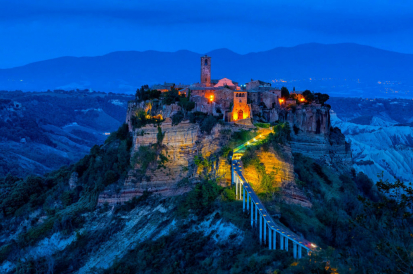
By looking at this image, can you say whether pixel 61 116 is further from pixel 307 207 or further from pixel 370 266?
pixel 370 266

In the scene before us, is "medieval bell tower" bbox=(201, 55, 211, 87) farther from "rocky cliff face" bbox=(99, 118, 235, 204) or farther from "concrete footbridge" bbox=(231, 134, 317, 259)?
"concrete footbridge" bbox=(231, 134, 317, 259)

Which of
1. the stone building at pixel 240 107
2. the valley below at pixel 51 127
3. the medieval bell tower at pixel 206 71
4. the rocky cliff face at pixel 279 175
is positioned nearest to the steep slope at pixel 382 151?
the stone building at pixel 240 107

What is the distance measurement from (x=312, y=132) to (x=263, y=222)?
23627 mm

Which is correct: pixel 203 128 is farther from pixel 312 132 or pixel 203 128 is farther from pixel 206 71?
pixel 312 132

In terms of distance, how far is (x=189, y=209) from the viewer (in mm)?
34125

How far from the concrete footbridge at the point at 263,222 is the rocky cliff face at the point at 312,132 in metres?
15.0

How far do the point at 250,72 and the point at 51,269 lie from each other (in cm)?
15820

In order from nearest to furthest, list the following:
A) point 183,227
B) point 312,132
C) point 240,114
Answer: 1. point 183,227
2. point 240,114
3. point 312,132

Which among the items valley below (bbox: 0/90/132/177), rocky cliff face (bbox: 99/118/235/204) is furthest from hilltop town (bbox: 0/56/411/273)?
valley below (bbox: 0/90/132/177)

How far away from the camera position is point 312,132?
1959 inches

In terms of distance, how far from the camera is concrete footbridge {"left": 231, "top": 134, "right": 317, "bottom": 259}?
24.6 metres

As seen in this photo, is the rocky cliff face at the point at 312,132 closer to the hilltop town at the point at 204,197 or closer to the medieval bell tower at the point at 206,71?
the hilltop town at the point at 204,197

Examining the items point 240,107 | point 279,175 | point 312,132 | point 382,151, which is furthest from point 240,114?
point 382,151

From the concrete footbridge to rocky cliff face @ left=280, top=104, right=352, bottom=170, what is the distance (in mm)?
14958
